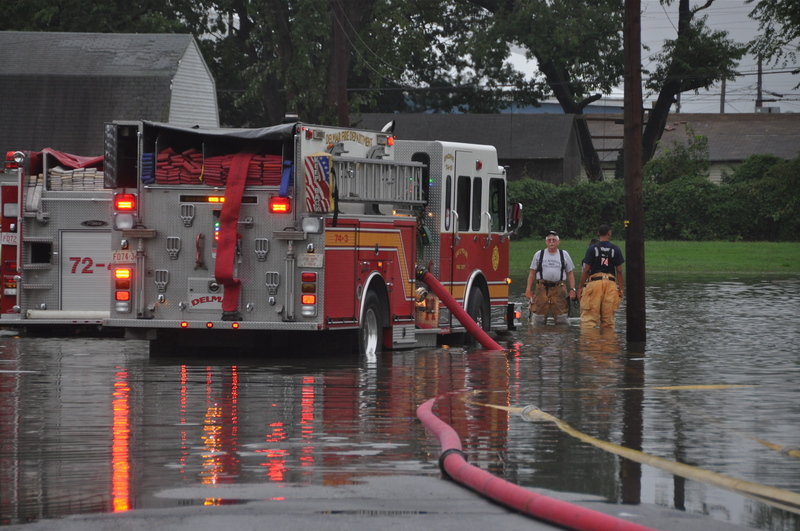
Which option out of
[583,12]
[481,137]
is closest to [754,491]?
[583,12]

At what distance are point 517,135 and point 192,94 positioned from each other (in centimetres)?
3161

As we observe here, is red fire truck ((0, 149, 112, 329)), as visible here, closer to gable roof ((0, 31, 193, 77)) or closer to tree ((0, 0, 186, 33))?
gable roof ((0, 31, 193, 77))

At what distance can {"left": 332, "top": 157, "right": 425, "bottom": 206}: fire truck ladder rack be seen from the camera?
14922 mm

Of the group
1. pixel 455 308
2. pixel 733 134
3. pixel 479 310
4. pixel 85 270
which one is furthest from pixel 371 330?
pixel 733 134

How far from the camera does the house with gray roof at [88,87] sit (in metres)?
37.0

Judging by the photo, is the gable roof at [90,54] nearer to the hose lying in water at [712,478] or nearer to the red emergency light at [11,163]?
the red emergency light at [11,163]

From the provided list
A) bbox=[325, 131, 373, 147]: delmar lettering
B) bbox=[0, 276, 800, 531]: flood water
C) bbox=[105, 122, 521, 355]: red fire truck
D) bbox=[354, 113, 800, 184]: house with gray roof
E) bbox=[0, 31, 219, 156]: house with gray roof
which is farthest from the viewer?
bbox=[354, 113, 800, 184]: house with gray roof

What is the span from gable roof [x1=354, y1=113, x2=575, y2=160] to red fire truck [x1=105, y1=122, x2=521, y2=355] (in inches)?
2021

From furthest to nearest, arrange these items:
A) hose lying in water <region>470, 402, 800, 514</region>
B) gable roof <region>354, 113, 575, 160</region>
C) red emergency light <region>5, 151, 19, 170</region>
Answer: gable roof <region>354, 113, 575, 160</region>, red emergency light <region>5, 151, 19, 170</region>, hose lying in water <region>470, 402, 800, 514</region>

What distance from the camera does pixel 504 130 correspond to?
68.8 m

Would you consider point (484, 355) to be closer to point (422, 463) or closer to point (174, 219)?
point (174, 219)

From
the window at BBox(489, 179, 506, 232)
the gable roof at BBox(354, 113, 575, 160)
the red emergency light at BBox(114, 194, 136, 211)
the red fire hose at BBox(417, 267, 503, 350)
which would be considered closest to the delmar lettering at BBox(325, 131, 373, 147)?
the red fire hose at BBox(417, 267, 503, 350)

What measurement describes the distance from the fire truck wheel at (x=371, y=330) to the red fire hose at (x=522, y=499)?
23.2ft

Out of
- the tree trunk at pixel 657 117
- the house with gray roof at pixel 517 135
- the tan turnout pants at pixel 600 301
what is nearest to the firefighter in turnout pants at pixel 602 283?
the tan turnout pants at pixel 600 301
